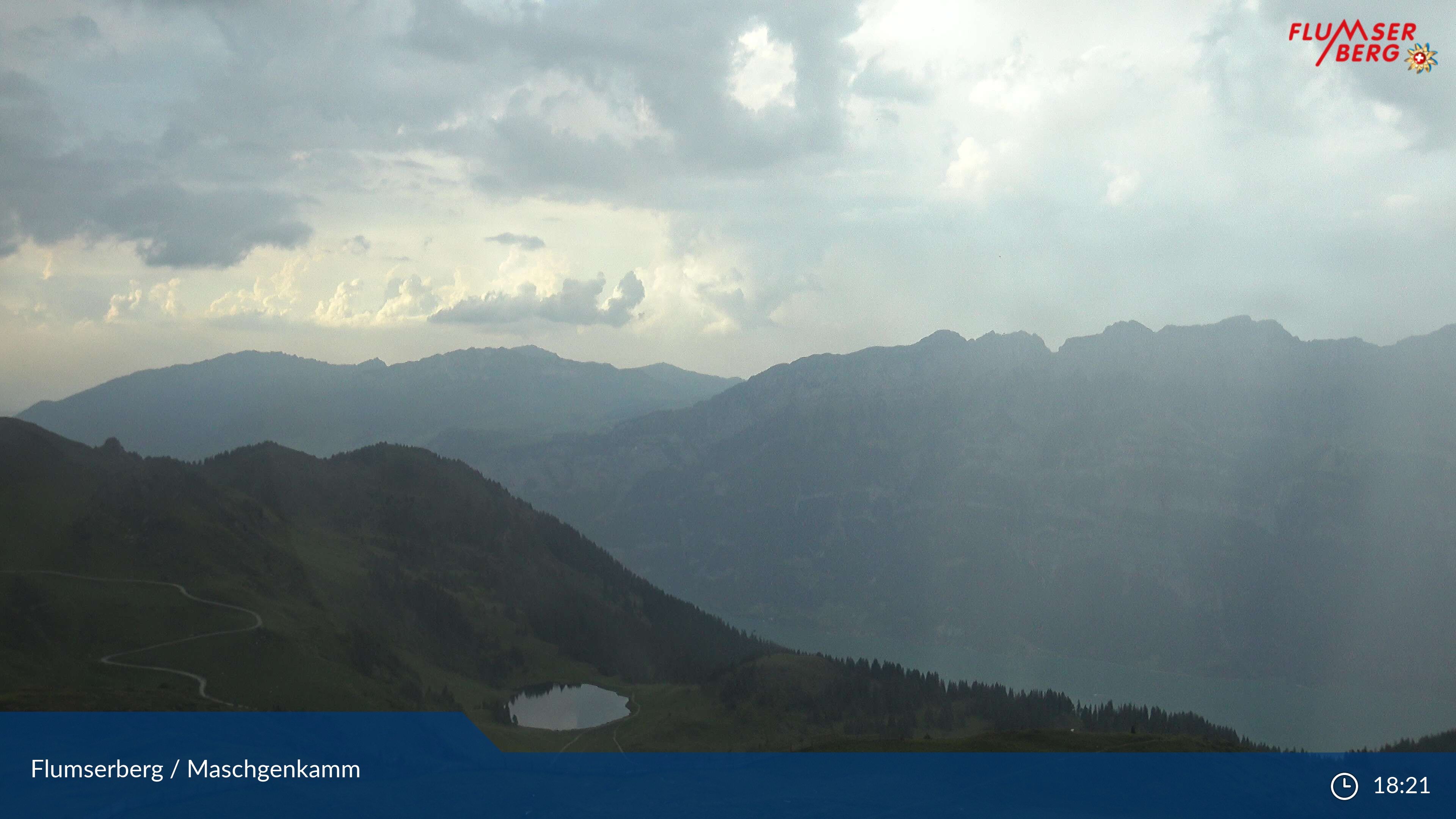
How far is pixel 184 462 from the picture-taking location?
192 m

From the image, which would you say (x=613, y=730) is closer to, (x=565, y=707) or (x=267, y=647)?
(x=565, y=707)

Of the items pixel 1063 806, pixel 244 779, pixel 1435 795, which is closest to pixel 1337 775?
pixel 1435 795

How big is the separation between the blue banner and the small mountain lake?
50988 millimetres

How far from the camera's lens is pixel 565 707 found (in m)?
180

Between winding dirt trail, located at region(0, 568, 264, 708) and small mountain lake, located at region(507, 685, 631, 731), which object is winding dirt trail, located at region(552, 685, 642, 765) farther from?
winding dirt trail, located at region(0, 568, 264, 708)

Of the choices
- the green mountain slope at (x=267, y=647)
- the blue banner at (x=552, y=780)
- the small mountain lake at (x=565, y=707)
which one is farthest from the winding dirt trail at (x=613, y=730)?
the blue banner at (x=552, y=780)

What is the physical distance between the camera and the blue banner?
63062 mm

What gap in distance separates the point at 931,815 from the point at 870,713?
7920 cm

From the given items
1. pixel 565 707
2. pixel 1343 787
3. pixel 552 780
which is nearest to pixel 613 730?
pixel 565 707

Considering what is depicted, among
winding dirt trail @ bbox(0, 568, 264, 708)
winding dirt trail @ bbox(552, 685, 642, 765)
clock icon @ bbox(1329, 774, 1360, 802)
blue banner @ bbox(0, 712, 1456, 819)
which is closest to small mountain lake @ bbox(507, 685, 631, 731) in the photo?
winding dirt trail @ bbox(552, 685, 642, 765)

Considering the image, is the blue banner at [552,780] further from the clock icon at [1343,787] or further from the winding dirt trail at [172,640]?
the winding dirt trail at [172,640]

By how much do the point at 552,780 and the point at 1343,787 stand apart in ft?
255

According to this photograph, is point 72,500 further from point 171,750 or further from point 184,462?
point 171,750

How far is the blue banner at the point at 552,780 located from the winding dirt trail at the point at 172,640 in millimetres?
16437
